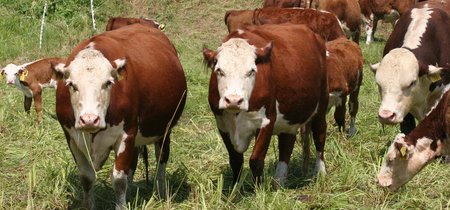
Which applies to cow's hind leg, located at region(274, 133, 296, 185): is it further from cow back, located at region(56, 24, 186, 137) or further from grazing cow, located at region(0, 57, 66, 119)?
grazing cow, located at region(0, 57, 66, 119)

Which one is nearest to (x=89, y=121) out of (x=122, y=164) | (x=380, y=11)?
(x=122, y=164)

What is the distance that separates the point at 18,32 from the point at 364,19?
375 inches

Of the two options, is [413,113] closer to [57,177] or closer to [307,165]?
[307,165]

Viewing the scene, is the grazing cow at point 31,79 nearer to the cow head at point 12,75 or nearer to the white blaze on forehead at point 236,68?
the cow head at point 12,75

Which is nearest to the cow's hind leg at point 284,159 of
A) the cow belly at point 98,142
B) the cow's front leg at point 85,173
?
the cow belly at point 98,142

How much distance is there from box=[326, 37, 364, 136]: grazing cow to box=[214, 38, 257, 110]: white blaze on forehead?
7.98ft

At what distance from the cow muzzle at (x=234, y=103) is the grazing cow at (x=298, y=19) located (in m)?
5.78

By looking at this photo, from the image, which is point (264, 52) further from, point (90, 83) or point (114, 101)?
point (90, 83)

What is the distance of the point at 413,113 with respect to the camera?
7.23 m

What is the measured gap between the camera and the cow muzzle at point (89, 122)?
479cm

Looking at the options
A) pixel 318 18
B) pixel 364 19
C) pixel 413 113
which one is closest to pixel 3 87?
pixel 318 18

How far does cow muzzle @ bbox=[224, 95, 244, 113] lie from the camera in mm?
5223

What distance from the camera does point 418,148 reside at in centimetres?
567

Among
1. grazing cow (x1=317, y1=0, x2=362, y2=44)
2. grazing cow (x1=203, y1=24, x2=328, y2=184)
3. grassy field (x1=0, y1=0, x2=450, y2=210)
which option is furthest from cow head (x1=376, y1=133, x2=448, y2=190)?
grazing cow (x1=317, y1=0, x2=362, y2=44)
